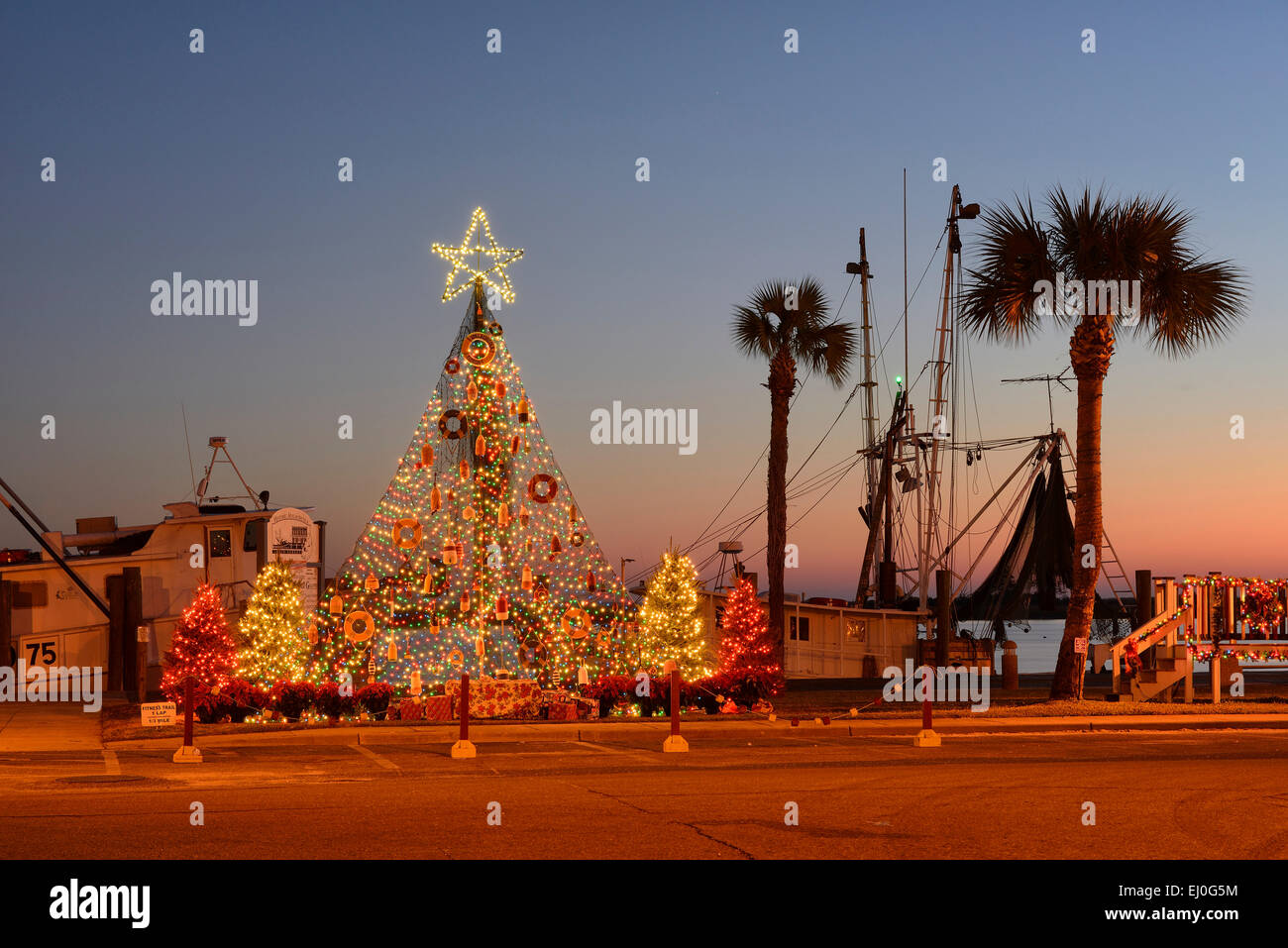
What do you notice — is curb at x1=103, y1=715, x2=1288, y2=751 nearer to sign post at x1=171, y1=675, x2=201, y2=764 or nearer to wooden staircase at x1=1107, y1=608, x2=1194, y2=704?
sign post at x1=171, y1=675, x2=201, y2=764

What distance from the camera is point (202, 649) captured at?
23672 millimetres

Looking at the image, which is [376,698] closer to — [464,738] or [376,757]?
[376,757]

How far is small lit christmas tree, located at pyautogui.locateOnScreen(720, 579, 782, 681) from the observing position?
24422mm

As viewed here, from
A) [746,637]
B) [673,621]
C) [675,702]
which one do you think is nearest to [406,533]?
[673,621]

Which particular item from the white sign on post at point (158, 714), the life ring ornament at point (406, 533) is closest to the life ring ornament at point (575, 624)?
the life ring ornament at point (406, 533)

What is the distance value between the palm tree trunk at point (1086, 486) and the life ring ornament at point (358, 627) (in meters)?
12.9

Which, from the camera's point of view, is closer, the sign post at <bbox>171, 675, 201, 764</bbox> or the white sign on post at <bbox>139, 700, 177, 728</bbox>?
the sign post at <bbox>171, 675, 201, 764</bbox>

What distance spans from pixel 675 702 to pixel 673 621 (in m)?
8.36

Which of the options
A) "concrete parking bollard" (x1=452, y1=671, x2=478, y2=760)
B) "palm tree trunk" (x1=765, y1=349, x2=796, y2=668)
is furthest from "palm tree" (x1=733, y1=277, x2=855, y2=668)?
"concrete parking bollard" (x1=452, y1=671, x2=478, y2=760)

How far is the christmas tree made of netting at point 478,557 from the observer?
944 inches

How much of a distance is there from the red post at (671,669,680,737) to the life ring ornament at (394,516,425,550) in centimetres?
825

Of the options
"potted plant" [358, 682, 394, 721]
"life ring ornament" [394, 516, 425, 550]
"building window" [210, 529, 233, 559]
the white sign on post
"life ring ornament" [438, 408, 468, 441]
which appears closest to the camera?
the white sign on post

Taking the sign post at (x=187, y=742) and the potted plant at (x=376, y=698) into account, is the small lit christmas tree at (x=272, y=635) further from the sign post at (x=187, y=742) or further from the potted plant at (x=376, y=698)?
the sign post at (x=187, y=742)
